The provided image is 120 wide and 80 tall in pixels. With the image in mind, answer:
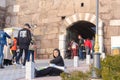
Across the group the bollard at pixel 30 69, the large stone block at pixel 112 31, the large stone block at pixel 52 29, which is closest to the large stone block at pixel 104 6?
the large stone block at pixel 112 31

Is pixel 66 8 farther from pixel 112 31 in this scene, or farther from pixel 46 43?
pixel 112 31

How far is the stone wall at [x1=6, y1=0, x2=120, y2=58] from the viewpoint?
17734 millimetres

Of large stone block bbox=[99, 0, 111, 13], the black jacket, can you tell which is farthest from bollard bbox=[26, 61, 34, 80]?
large stone block bbox=[99, 0, 111, 13]

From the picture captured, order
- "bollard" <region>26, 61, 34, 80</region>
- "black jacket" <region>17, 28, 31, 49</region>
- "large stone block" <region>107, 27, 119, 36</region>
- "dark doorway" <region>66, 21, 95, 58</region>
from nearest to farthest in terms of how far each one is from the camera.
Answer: "bollard" <region>26, 61, 34, 80</region>
"black jacket" <region>17, 28, 31, 49</region>
"large stone block" <region>107, 27, 119, 36</region>
"dark doorway" <region>66, 21, 95, 58</region>

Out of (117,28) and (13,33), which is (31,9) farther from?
(117,28)

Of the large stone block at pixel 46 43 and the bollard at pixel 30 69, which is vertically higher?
the large stone block at pixel 46 43

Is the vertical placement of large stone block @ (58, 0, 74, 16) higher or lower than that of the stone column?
higher

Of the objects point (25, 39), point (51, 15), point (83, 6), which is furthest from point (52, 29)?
point (25, 39)

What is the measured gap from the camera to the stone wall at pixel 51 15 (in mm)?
17734

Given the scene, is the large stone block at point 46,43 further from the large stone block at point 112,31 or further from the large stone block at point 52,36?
the large stone block at point 112,31

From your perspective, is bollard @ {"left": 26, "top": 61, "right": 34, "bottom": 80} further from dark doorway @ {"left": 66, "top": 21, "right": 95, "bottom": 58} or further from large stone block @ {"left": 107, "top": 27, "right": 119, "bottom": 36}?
dark doorway @ {"left": 66, "top": 21, "right": 95, "bottom": 58}

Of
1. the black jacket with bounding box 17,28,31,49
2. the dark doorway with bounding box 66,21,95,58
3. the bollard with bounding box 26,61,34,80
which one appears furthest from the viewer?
the dark doorway with bounding box 66,21,95,58

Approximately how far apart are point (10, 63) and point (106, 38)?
19.5ft

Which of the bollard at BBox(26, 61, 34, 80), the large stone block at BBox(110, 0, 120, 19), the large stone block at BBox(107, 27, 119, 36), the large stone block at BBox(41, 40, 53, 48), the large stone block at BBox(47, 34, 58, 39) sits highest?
the large stone block at BBox(110, 0, 120, 19)
